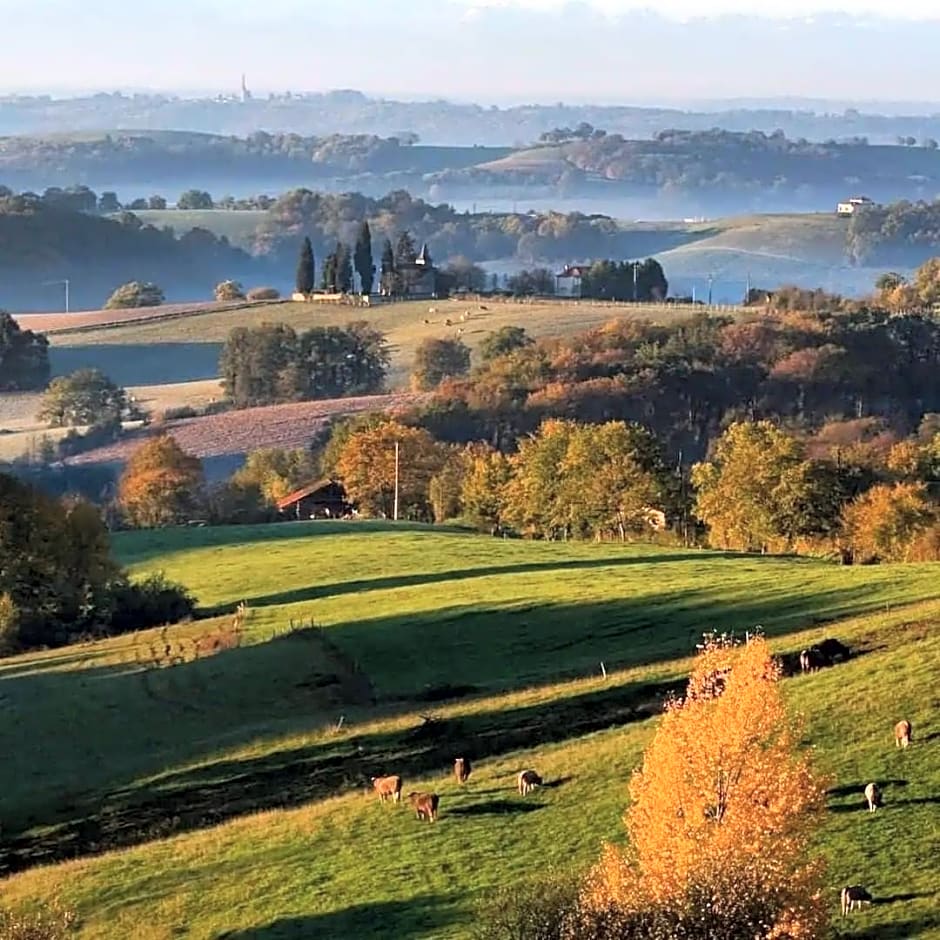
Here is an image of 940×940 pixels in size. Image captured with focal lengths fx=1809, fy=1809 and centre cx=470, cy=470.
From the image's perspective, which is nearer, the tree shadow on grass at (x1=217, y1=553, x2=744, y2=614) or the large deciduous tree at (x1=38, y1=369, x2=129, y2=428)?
the tree shadow on grass at (x1=217, y1=553, x2=744, y2=614)

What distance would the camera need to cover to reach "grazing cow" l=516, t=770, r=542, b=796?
2784 cm

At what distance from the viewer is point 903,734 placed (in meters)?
27.1

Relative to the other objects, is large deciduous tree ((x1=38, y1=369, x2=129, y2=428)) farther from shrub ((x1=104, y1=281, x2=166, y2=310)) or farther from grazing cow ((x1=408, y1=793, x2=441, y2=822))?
grazing cow ((x1=408, y1=793, x2=441, y2=822))

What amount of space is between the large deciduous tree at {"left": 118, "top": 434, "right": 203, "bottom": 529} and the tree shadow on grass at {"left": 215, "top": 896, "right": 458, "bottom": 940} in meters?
57.5

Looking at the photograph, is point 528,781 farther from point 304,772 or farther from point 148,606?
point 148,606

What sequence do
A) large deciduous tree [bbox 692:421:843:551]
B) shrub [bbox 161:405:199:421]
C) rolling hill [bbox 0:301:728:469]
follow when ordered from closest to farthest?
large deciduous tree [bbox 692:421:843:551]
rolling hill [bbox 0:301:728:469]
shrub [bbox 161:405:199:421]

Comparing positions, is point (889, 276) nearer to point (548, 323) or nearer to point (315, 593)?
point (548, 323)

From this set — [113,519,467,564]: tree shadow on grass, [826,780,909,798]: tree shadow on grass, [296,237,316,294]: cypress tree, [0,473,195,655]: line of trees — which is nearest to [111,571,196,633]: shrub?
[0,473,195,655]: line of trees

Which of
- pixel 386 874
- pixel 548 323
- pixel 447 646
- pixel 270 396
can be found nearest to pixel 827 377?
pixel 548 323

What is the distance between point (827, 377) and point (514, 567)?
67.2 meters

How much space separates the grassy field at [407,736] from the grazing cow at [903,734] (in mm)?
200

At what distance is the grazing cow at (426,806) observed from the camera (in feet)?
89.6

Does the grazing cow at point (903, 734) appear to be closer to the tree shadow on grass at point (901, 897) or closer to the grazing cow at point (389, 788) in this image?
the tree shadow on grass at point (901, 897)

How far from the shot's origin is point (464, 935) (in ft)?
73.2
